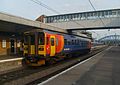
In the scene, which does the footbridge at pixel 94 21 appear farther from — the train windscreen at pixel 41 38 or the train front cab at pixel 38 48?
the train windscreen at pixel 41 38

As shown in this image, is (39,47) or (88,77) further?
(39,47)

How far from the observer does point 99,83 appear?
9.91 m

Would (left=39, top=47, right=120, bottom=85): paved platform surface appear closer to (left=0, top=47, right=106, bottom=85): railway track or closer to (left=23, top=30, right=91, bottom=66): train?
(left=0, top=47, right=106, bottom=85): railway track

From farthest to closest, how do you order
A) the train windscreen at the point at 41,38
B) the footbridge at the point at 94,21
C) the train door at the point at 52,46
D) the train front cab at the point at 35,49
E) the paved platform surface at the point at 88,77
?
1. the footbridge at the point at 94,21
2. the train door at the point at 52,46
3. the train windscreen at the point at 41,38
4. the train front cab at the point at 35,49
5. the paved platform surface at the point at 88,77

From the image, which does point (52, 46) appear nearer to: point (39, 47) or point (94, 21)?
point (39, 47)

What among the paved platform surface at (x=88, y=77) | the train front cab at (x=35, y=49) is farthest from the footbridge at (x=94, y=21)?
the paved platform surface at (x=88, y=77)

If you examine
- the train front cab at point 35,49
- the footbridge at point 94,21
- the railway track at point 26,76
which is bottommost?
the railway track at point 26,76

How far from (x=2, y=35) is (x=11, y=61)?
37.9ft

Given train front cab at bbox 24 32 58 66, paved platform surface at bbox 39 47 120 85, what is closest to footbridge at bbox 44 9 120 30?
train front cab at bbox 24 32 58 66

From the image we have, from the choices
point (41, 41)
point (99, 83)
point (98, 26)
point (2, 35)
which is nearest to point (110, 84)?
point (99, 83)

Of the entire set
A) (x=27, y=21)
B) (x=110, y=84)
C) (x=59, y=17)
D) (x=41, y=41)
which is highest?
(x=59, y=17)

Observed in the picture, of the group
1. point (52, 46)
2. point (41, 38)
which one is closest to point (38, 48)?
point (41, 38)

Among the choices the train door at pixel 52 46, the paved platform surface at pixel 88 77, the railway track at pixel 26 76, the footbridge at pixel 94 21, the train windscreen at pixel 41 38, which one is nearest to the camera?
the paved platform surface at pixel 88 77

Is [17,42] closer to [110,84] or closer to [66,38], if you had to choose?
[66,38]
